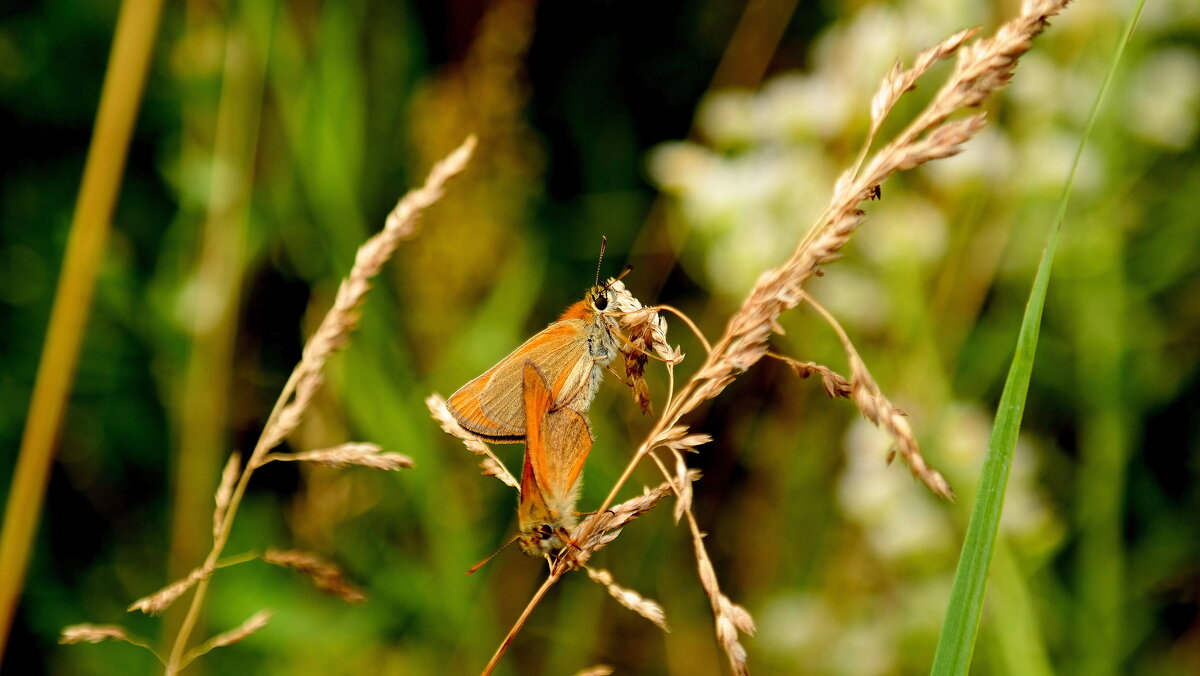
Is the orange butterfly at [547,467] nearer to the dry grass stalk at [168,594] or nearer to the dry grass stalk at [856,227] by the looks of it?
the dry grass stalk at [856,227]

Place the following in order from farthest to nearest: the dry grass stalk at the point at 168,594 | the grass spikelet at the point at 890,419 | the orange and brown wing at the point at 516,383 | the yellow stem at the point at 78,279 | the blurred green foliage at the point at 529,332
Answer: the blurred green foliage at the point at 529,332 → the yellow stem at the point at 78,279 → the orange and brown wing at the point at 516,383 → the dry grass stalk at the point at 168,594 → the grass spikelet at the point at 890,419

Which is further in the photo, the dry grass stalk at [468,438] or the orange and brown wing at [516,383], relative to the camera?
the orange and brown wing at [516,383]

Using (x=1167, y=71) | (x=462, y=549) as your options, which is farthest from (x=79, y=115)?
(x=1167, y=71)

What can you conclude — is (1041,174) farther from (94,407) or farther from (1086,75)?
(94,407)

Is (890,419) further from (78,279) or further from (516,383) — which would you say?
(78,279)

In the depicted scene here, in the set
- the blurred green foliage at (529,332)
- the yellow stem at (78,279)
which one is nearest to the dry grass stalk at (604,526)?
the yellow stem at (78,279)

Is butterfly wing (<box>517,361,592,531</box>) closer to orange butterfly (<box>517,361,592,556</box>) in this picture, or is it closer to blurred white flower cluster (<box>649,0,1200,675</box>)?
orange butterfly (<box>517,361,592,556</box>)

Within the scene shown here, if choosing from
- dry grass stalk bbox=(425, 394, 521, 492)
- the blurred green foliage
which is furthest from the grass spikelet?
the blurred green foliage
